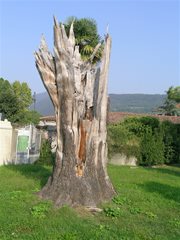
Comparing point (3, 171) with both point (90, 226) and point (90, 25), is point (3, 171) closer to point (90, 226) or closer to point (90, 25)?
point (90, 226)

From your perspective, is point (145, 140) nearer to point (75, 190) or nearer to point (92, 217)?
point (75, 190)

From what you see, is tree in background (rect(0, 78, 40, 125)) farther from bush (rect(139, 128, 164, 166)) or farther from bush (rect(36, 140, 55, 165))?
bush (rect(36, 140, 55, 165))

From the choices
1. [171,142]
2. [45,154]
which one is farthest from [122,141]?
[45,154]

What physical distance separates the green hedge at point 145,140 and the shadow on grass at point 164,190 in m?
8.97

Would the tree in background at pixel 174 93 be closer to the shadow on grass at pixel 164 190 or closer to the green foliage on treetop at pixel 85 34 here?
the green foliage on treetop at pixel 85 34

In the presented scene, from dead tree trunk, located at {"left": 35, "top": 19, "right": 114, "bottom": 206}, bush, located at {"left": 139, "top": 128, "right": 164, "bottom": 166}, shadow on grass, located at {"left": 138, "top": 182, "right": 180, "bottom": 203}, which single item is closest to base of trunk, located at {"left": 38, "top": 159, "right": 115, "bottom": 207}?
dead tree trunk, located at {"left": 35, "top": 19, "right": 114, "bottom": 206}

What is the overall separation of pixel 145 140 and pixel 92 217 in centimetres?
1469

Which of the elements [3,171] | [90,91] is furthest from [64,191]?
[3,171]

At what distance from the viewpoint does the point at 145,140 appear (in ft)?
73.1

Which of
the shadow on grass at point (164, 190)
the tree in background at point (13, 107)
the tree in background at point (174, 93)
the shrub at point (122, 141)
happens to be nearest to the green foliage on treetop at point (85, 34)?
the shrub at point (122, 141)

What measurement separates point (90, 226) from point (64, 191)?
1.68 m

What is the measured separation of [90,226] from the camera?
23.4 feet

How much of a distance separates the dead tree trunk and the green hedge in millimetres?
12266

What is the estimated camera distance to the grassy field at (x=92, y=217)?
6637 millimetres
